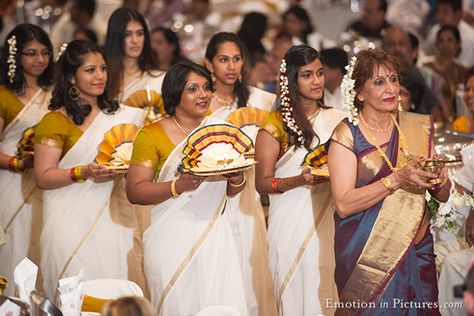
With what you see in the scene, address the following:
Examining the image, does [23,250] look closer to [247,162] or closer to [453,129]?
[247,162]

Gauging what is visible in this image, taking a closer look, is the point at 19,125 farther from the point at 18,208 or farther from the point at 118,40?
the point at 118,40

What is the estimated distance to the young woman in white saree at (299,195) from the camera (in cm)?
661

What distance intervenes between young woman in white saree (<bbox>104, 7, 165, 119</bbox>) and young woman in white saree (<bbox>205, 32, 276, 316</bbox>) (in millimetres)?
610

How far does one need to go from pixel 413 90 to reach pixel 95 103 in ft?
8.25

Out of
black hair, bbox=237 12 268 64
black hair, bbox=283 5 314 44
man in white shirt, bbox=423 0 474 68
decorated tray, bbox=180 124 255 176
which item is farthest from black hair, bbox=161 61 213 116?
man in white shirt, bbox=423 0 474 68

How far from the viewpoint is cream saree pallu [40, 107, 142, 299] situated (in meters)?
7.02

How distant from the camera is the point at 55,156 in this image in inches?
272

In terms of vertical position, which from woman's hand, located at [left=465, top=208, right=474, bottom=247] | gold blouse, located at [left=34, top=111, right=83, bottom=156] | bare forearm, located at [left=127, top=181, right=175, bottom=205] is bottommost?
woman's hand, located at [left=465, top=208, right=474, bottom=247]

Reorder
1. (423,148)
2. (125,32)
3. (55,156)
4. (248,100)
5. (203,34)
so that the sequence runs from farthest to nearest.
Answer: (203,34) < (125,32) < (248,100) < (55,156) < (423,148)

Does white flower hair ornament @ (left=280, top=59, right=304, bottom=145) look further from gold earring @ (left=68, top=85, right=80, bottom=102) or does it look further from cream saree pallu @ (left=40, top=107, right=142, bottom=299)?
gold earring @ (left=68, top=85, right=80, bottom=102)

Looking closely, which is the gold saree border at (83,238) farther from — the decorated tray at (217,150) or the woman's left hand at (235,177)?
the decorated tray at (217,150)

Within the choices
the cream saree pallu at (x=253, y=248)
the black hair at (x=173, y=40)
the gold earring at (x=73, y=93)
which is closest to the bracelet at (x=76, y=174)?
the gold earring at (x=73, y=93)

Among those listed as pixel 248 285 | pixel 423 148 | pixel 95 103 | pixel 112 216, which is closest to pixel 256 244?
pixel 248 285

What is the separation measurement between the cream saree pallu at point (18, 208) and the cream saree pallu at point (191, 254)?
1.62m
